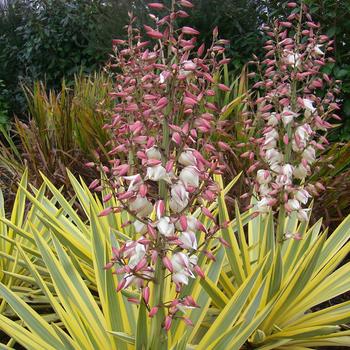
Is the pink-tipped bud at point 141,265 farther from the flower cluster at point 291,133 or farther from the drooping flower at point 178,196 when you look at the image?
the flower cluster at point 291,133

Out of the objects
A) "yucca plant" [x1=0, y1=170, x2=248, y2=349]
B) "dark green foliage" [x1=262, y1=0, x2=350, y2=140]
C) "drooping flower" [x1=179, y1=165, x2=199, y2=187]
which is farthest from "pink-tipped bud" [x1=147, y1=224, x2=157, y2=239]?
"dark green foliage" [x1=262, y1=0, x2=350, y2=140]

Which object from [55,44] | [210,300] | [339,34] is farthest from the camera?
[55,44]

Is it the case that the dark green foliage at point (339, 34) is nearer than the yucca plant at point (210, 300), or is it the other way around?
the yucca plant at point (210, 300)

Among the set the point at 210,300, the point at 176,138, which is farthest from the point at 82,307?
the point at 176,138

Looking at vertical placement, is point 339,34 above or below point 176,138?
below

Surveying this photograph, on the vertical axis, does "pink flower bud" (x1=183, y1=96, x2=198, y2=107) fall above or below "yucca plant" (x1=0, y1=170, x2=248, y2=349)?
above

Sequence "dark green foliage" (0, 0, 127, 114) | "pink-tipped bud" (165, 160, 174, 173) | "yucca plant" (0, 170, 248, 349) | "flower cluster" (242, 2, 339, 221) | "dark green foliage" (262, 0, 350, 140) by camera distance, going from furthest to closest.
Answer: "dark green foliage" (0, 0, 127, 114) → "dark green foliage" (262, 0, 350, 140) → "flower cluster" (242, 2, 339, 221) → "yucca plant" (0, 170, 248, 349) → "pink-tipped bud" (165, 160, 174, 173)

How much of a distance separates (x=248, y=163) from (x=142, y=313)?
1.86 meters

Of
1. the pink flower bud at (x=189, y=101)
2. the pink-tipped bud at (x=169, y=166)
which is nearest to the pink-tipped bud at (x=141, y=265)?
the pink-tipped bud at (x=169, y=166)

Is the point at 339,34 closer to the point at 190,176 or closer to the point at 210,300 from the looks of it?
the point at 210,300

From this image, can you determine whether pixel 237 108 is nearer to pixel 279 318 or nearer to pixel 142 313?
pixel 279 318

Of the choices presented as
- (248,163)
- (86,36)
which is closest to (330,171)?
(248,163)

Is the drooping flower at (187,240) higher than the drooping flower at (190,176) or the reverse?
the reverse

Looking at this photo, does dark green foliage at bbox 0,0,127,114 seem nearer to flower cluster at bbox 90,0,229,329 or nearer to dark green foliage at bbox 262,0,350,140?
dark green foliage at bbox 262,0,350,140
